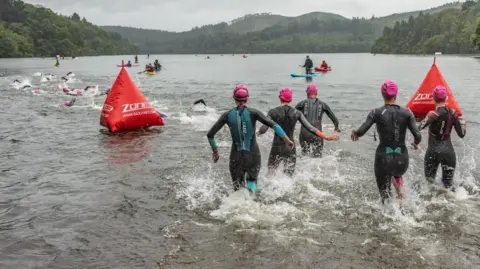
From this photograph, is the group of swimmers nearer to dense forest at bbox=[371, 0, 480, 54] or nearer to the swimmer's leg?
the swimmer's leg

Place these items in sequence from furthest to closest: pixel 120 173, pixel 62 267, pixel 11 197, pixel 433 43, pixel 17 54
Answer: pixel 433 43 < pixel 17 54 < pixel 120 173 < pixel 11 197 < pixel 62 267

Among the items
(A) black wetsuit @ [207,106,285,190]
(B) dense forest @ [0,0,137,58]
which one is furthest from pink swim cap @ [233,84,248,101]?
(B) dense forest @ [0,0,137,58]

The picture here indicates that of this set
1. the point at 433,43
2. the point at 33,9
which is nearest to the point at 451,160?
the point at 433,43

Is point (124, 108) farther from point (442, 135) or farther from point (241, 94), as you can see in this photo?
point (442, 135)

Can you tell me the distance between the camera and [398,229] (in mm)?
6570

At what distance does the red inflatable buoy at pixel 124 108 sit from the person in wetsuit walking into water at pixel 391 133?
29.8 ft

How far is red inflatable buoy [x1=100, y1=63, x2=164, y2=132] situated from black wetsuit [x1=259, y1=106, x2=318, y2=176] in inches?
282

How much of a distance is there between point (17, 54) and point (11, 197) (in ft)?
413

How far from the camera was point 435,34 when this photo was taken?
161125mm

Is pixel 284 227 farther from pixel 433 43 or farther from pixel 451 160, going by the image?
pixel 433 43

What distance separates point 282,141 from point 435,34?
173 meters

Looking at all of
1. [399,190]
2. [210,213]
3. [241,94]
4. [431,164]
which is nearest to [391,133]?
[399,190]

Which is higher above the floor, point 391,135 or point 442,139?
point 391,135

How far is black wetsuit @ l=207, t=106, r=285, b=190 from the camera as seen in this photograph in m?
7.02
